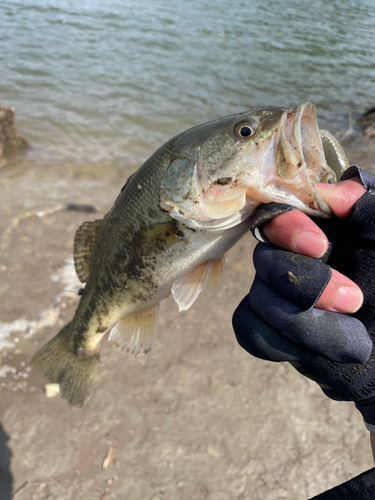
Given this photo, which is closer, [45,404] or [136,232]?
[136,232]

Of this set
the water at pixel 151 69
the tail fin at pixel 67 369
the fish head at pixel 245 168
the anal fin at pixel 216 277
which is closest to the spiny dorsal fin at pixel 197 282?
the anal fin at pixel 216 277

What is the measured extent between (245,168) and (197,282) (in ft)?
2.67

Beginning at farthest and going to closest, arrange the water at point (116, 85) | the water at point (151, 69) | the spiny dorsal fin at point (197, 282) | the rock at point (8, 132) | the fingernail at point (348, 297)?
1. the water at point (151, 69)
2. the rock at point (8, 132)
3. the water at point (116, 85)
4. the spiny dorsal fin at point (197, 282)
5. the fingernail at point (348, 297)

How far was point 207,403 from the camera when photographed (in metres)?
3.40

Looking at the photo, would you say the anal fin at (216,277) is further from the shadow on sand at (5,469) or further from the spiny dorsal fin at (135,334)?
the shadow on sand at (5,469)

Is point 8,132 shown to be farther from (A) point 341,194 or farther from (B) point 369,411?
(B) point 369,411

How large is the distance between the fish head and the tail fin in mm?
1777

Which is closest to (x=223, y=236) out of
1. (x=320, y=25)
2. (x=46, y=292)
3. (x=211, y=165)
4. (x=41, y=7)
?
(x=211, y=165)

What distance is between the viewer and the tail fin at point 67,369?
3092 mm

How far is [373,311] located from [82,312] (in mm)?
2110

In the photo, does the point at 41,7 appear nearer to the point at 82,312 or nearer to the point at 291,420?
the point at 82,312

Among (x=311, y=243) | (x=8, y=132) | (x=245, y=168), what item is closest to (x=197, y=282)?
A: (x=245, y=168)

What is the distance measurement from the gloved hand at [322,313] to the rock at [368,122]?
920 cm

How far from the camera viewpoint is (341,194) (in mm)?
1709
